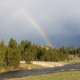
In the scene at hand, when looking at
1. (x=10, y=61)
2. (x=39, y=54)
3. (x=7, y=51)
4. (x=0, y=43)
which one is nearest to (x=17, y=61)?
(x=10, y=61)

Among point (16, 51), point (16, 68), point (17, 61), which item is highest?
point (16, 51)

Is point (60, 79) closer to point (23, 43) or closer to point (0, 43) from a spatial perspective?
point (0, 43)

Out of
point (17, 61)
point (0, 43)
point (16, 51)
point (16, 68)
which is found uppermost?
point (0, 43)

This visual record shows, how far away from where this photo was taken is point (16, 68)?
66.5 m

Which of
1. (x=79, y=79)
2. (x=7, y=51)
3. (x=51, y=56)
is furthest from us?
(x=51, y=56)

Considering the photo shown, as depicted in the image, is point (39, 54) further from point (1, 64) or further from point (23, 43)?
point (1, 64)

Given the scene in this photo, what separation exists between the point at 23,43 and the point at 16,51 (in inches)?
3051

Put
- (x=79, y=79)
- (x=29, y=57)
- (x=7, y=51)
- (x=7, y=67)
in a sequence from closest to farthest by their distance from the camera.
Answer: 1. (x=79, y=79)
2. (x=7, y=67)
3. (x=7, y=51)
4. (x=29, y=57)

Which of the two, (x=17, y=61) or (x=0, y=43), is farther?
(x=0, y=43)

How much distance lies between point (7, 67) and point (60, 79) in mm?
42933

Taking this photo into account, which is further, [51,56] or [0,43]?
[51,56]

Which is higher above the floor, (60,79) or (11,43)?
(11,43)

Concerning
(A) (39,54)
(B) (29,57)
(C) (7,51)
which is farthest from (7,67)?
(A) (39,54)

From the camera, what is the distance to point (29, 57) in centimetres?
9050
